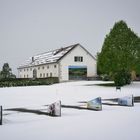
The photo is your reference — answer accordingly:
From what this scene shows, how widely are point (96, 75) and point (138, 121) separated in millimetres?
54910

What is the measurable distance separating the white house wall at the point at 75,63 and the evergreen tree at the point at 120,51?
664 inches

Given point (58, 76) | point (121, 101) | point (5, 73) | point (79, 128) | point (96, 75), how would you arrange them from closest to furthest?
point (79, 128) → point (121, 101) → point (58, 76) → point (96, 75) → point (5, 73)

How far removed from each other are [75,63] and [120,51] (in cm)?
2032

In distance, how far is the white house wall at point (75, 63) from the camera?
6272 centimetres

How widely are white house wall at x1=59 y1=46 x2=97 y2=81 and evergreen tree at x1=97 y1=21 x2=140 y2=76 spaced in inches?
664

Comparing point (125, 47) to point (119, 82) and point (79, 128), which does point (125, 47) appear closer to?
point (119, 82)

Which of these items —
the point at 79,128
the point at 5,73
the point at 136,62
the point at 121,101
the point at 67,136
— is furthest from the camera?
the point at 5,73

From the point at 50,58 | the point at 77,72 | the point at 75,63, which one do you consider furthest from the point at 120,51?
the point at 50,58

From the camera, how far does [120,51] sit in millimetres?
45281

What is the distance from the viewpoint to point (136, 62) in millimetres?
45062

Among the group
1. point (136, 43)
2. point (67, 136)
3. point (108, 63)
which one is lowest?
point (67, 136)

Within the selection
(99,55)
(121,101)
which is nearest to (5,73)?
(99,55)

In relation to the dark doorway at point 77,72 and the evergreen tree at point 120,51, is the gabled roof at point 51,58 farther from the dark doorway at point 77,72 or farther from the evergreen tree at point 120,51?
the evergreen tree at point 120,51

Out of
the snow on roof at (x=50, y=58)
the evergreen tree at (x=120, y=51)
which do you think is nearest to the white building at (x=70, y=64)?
the snow on roof at (x=50, y=58)
